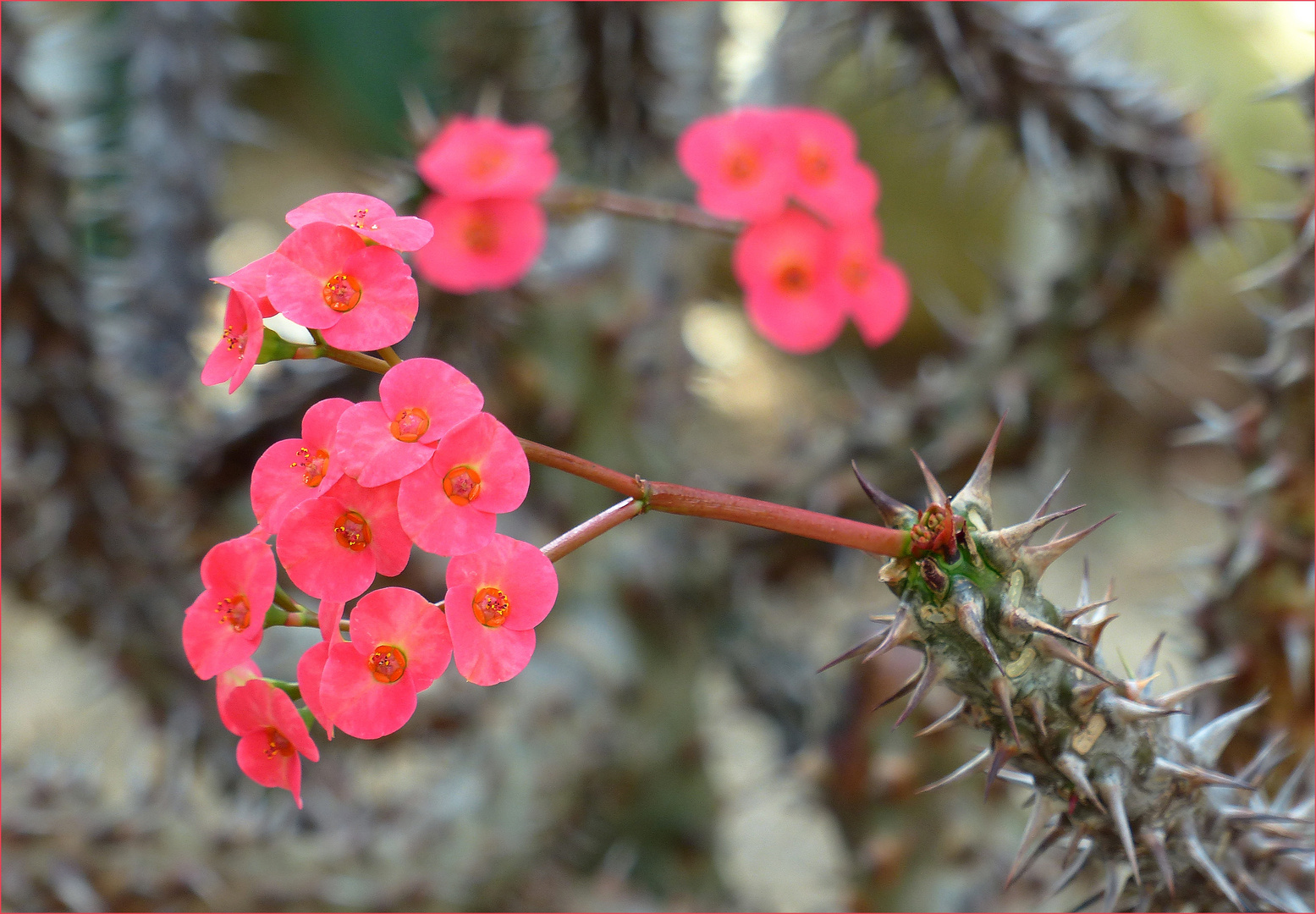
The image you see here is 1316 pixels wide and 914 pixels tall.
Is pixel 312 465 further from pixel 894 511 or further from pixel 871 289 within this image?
pixel 871 289

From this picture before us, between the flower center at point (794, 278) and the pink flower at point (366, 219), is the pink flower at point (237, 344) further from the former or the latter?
the flower center at point (794, 278)

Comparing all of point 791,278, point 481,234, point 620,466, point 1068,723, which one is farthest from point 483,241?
point 1068,723

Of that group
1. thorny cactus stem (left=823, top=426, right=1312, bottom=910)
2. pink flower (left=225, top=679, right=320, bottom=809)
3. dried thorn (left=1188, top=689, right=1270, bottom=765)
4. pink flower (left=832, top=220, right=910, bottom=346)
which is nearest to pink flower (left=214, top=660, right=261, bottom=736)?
pink flower (left=225, top=679, right=320, bottom=809)

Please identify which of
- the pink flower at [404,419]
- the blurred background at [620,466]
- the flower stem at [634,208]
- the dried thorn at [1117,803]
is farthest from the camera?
the blurred background at [620,466]

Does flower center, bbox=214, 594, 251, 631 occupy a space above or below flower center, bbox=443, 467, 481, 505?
below

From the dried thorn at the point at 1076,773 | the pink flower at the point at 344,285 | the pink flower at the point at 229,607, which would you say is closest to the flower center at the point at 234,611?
the pink flower at the point at 229,607

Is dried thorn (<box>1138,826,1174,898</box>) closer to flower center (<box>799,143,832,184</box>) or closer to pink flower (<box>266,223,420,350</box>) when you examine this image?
pink flower (<box>266,223,420,350</box>)
